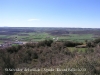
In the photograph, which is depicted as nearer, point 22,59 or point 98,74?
point 98,74

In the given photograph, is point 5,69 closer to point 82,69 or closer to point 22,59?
point 82,69

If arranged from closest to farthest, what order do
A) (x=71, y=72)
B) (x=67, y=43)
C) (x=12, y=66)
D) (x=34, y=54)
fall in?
(x=71, y=72) → (x=12, y=66) → (x=34, y=54) → (x=67, y=43)

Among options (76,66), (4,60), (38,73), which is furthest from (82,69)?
(4,60)

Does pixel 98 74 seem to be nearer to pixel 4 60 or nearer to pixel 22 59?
pixel 4 60

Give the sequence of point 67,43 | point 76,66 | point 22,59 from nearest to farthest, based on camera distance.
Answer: point 76,66, point 22,59, point 67,43

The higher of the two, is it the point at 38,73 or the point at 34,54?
the point at 38,73

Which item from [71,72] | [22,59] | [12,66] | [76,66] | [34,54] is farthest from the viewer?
[34,54]

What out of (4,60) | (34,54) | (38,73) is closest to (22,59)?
(34,54)

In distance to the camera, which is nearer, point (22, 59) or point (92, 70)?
point (92, 70)

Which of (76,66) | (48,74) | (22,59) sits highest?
(76,66)
